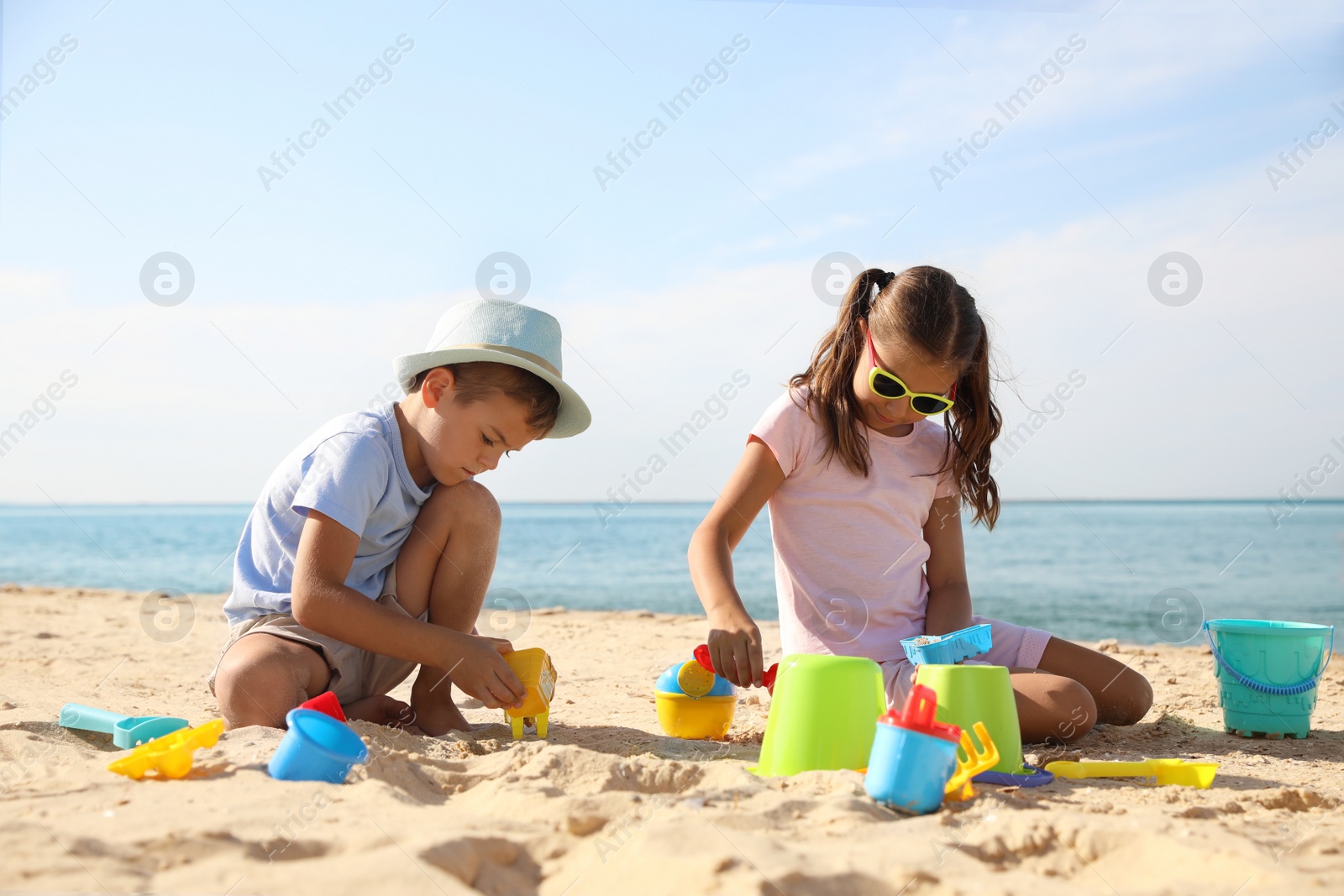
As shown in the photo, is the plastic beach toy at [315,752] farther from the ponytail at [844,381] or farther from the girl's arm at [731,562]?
the ponytail at [844,381]

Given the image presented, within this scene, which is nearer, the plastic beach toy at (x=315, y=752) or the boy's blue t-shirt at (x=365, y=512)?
the plastic beach toy at (x=315, y=752)

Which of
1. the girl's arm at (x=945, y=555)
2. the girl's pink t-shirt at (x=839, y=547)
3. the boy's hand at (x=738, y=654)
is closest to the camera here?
the boy's hand at (x=738, y=654)

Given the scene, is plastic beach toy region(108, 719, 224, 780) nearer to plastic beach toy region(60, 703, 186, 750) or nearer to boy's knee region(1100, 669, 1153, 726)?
plastic beach toy region(60, 703, 186, 750)

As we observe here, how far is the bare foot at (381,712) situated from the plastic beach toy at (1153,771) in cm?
175

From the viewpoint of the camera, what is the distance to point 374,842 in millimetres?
1423

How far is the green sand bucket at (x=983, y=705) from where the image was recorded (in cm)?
210

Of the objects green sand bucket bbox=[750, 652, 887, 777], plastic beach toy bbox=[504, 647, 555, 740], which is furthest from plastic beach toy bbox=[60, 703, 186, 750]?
green sand bucket bbox=[750, 652, 887, 777]

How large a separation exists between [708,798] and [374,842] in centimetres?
59

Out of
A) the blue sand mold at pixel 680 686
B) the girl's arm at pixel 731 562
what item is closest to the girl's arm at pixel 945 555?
the girl's arm at pixel 731 562

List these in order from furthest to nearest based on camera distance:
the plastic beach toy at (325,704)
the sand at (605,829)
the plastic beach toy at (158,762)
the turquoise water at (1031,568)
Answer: the turquoise water at (1031,568), the plastic beach toy at (325,704), the plastic beach toy at (158,762), the sand at (605,829)

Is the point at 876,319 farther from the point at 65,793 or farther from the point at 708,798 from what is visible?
the point at 65,793

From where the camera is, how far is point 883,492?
9.73ft

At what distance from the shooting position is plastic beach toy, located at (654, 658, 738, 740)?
2.71 meters

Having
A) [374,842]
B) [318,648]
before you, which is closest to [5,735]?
[318,648]
